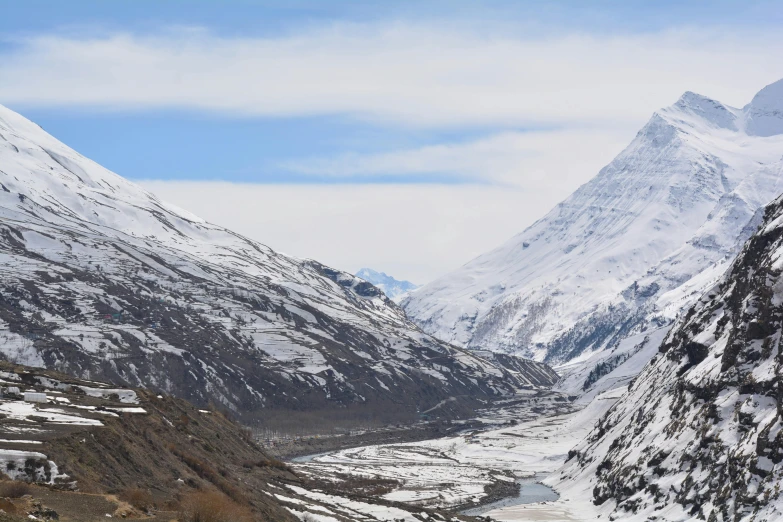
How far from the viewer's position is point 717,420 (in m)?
108

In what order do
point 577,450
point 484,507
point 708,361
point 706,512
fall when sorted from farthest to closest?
point 577,450, point 484,507, point 708,361, point 706,512

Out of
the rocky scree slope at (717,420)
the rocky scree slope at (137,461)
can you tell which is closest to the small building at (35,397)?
the rocky scree slope at (137,461)

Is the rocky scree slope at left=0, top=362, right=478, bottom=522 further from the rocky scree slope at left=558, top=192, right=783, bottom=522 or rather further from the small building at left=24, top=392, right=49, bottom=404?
the rocky scree slope at left=558, top=192, right=783, bottom=522

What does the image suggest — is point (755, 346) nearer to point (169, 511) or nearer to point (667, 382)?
point (667, 382)

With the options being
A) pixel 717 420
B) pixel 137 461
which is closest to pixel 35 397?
pixel 137 461

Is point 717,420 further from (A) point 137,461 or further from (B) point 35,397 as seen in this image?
(B) point 35,397

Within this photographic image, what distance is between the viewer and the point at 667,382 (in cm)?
14375

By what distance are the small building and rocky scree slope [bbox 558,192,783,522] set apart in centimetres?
6203

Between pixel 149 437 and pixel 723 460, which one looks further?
pixel 723 460

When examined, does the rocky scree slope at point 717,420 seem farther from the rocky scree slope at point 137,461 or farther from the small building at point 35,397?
the small building at point 35,397

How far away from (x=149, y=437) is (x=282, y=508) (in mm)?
15880

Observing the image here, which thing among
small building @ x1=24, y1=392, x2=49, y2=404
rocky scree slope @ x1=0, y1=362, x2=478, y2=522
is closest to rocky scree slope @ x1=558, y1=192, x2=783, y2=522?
rocky scree slope @ x1=0, y1=362, x2=478, y2=522

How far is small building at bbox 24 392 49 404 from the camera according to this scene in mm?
79812

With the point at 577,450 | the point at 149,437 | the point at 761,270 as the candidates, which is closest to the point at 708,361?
the point at 761,270
